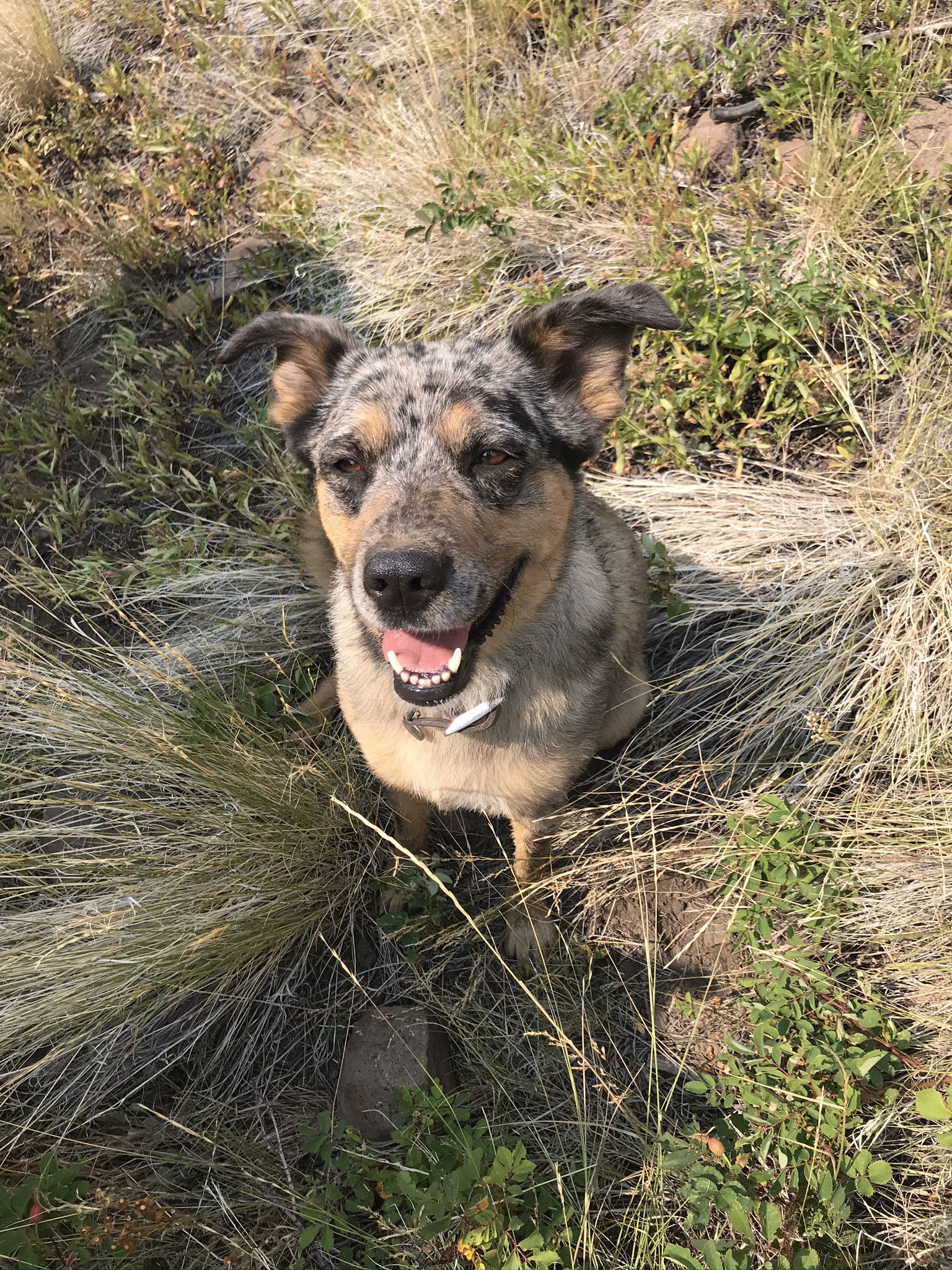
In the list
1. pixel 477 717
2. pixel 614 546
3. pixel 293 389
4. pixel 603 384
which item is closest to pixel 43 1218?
pixel 477 717

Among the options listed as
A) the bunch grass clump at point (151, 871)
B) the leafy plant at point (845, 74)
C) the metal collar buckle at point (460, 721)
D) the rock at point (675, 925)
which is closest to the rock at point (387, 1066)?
the bunch grass clump at point (151, 871)

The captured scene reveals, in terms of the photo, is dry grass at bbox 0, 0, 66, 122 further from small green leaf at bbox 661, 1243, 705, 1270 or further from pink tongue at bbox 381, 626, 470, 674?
small green leaf at bbox 661, 1243, 705, 1270

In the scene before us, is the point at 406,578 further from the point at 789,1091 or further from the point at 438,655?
the point at 789,1091

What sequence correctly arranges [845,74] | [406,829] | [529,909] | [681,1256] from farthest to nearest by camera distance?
[845,74] < [406,829] < [529,909] < [681,1256]

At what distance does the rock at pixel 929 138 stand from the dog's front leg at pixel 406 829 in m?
4.45

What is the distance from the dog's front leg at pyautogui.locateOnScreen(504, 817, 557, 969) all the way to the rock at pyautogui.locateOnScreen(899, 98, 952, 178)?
168 inches

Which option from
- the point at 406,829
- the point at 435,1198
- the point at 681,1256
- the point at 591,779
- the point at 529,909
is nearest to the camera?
the point at 681,1256

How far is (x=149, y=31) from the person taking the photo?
6879 mm

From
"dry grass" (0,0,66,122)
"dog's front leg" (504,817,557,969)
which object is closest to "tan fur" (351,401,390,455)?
"dog's front leg" (504,817,557,969)

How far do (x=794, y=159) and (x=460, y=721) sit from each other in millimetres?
4420

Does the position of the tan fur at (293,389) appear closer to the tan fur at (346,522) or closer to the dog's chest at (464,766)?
the tan fur at (346,522)

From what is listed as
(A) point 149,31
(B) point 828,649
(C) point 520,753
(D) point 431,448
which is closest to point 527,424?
(D) point 431,448

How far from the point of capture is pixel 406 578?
2348 millimetres

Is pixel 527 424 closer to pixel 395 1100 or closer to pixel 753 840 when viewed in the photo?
pixel 753 840
